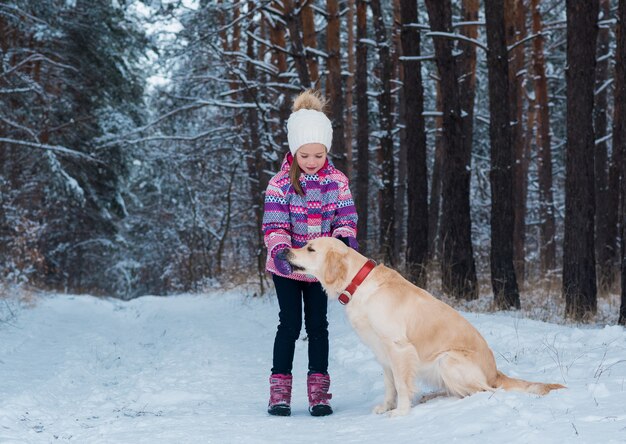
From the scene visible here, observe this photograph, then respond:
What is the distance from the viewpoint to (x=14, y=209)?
699 inches

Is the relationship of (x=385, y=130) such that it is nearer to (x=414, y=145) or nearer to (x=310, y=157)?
(x=414, y=145)

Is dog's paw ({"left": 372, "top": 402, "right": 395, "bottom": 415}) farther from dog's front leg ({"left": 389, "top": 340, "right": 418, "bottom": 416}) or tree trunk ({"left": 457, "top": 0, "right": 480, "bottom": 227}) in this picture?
tree trunk ({"left": 457, "top": 0, "right": 480, "bottom": 227})

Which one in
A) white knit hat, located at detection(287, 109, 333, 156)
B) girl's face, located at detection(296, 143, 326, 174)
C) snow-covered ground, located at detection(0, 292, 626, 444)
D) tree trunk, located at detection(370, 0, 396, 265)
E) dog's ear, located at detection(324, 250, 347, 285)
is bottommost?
snow-covered ground, located at detection(0, 292, 626, 444)

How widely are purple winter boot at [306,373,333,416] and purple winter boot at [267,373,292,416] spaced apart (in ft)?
0.54

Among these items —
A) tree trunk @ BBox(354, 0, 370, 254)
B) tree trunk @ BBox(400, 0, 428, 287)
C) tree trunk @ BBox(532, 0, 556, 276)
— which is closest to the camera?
tree trunk @ BBox(400, 0, 428, 287)

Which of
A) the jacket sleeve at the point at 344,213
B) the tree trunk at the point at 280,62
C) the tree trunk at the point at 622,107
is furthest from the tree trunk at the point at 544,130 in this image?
the jacket sleeve at the point at 344,213

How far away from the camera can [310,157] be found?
5.36 metres

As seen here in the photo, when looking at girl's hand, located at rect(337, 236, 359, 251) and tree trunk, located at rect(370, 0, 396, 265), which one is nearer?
girl's hand, located at rect(337, 236, 359, 251)

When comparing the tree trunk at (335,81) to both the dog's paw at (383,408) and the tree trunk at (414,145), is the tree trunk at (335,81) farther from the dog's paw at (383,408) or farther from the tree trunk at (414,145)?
the dog's paw at (383,408)

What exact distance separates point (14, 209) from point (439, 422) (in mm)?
15982

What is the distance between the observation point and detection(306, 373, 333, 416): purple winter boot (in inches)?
201

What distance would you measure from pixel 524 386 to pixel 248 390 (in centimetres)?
277

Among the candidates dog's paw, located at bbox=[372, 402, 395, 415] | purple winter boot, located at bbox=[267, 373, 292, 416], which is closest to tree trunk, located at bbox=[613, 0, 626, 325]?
dog's paw, located at bbox=[372, 402, 395, 415]

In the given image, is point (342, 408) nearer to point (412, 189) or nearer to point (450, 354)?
point (450, 354)
